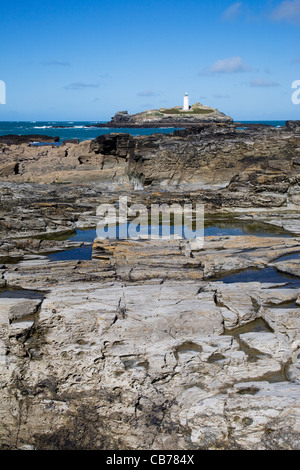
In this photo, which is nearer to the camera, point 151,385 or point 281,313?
point 151,385

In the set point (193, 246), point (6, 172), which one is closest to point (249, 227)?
point (193, 246)

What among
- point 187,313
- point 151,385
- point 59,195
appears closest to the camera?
point 151,385

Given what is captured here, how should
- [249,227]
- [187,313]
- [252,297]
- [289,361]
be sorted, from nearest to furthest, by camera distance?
[289,361] → [187,313] → [252,297] → [249,227]

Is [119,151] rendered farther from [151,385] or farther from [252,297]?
[151,385]

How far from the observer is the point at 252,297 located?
9.09m

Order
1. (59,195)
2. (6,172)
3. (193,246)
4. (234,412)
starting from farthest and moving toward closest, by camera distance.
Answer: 1. (6,172)
2. (59,195)
3. (193,246)
4. (234,412)

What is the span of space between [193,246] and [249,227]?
544cm

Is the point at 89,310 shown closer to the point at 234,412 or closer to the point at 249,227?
the point at 234,412

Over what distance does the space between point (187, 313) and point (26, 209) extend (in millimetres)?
12962

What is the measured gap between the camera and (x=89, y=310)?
8.24 m

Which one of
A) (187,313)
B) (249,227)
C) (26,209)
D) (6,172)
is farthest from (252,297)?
(6,172)

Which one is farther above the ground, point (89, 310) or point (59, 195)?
point (59, 195)
